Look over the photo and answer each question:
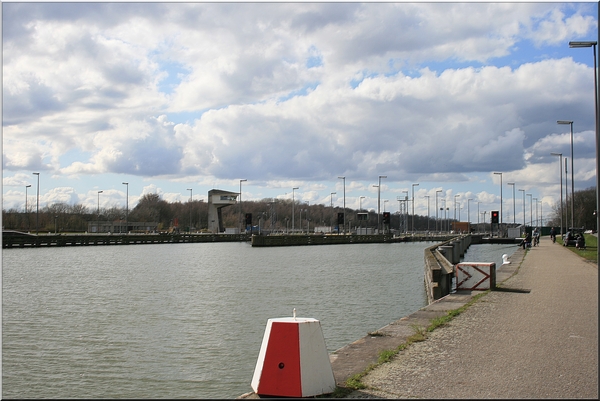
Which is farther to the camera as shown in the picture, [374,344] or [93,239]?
[93,239]

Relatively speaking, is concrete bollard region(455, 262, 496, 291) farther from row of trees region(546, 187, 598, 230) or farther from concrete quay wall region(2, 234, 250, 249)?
row of trees region(546, 187, 598, 230)

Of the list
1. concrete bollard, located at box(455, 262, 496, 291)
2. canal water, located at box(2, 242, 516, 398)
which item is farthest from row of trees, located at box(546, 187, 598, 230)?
concrete bollard, located at box(455, 262, 496, 291)

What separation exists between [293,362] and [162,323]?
41.2ft

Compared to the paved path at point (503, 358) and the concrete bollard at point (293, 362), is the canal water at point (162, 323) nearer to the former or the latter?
the paved path at point (503, 358)

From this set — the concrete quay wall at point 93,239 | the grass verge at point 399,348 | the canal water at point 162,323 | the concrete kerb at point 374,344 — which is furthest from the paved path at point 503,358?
the concrete quay wall at point 93,239

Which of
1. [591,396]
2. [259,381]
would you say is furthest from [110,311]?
[591,396]

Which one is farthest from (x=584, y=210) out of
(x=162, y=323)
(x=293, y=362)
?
(x=293, y=362)

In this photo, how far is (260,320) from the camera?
1977cm

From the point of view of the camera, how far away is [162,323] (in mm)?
19109

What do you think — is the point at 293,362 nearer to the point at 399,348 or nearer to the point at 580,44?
the point at 399,348

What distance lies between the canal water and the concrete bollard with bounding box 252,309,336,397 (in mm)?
3870

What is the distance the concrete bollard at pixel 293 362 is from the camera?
7426mm

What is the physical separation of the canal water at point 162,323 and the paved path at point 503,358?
366 centimetres

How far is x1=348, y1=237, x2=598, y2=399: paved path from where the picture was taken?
7746 millimetres
